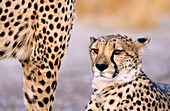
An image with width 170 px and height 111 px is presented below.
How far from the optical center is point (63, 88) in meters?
5.92

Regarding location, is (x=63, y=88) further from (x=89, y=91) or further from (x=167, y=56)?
(x=167, y=56)

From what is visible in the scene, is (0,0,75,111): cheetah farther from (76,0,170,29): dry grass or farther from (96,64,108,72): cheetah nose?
(76,0,170,29): dry grass

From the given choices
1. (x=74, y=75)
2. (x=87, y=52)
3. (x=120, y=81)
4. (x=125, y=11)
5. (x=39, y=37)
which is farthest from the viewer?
(x=125, y=11)

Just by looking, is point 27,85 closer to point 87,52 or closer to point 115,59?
point 115,59

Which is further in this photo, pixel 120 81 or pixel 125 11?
pixel 125 11

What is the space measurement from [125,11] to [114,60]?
1075 centimetres

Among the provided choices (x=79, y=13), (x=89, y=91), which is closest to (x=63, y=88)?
(x=89, y=91)

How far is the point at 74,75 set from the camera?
688cm

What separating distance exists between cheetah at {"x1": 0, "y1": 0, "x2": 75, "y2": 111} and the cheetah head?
1.00ft

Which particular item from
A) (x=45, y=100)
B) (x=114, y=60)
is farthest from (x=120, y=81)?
(x=45, y=100)

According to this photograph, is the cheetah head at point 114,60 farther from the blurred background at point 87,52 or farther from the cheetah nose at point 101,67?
the blurred background at point 87,52

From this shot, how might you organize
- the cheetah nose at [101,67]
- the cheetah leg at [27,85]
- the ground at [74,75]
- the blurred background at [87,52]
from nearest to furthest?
the cheetah nose at [101,67], the cheetah leg at [27,85], the ground at [74,75], the blurred background at [87,52]

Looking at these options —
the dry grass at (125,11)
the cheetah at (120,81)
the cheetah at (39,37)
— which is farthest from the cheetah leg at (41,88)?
the dry grass at (125,11)

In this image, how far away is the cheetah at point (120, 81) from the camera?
3.22 meters
